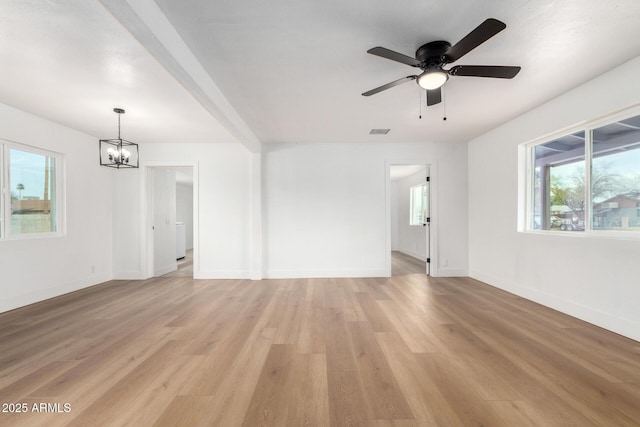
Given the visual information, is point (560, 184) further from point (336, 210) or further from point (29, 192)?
point (29, 192)

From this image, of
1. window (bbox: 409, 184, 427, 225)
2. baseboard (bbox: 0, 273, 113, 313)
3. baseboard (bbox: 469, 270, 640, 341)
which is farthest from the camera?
window (bbox: 409, 184, 427, 225)

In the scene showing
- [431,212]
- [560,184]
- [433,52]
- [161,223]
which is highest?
[433,52]

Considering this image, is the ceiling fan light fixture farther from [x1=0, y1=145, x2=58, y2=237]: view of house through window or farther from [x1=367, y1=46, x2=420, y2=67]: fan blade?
[x1=0, y1=145, x2=58, y2=237]: view of house through window

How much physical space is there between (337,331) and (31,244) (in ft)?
13.8

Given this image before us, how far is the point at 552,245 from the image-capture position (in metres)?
3.35

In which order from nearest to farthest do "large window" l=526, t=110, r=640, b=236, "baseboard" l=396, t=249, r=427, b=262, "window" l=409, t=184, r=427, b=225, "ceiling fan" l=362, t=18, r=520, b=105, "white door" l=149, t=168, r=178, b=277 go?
1. "ceiling fan" l=362, t=18, r=520, b=105
2. "large window" l=526, t=110, r=640, b=236
3. "white door" l=149, t=168, r=178, b=277
4. "baseboard" l=396, t=249, r=427, b=262
5. "window" l=409, t=184, r=427, b=225

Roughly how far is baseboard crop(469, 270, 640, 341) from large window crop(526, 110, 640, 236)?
0.86 meters

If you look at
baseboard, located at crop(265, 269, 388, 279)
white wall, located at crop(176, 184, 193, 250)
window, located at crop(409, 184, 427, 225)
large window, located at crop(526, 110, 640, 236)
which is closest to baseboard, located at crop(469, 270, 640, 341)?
large window, located at crop(526, 110, 640, 236)

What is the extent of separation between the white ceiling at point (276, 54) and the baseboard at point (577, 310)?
243 cm

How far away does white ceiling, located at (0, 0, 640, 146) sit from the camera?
1841mm

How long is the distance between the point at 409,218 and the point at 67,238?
776cm

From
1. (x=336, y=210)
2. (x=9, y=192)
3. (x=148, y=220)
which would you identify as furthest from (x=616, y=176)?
(x=9, y=192)

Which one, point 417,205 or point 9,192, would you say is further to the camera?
point 417,205

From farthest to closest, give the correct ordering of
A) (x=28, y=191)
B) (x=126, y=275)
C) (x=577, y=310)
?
(x=126, y=275) < (x=28, y=191) < (x=577, y=310)
